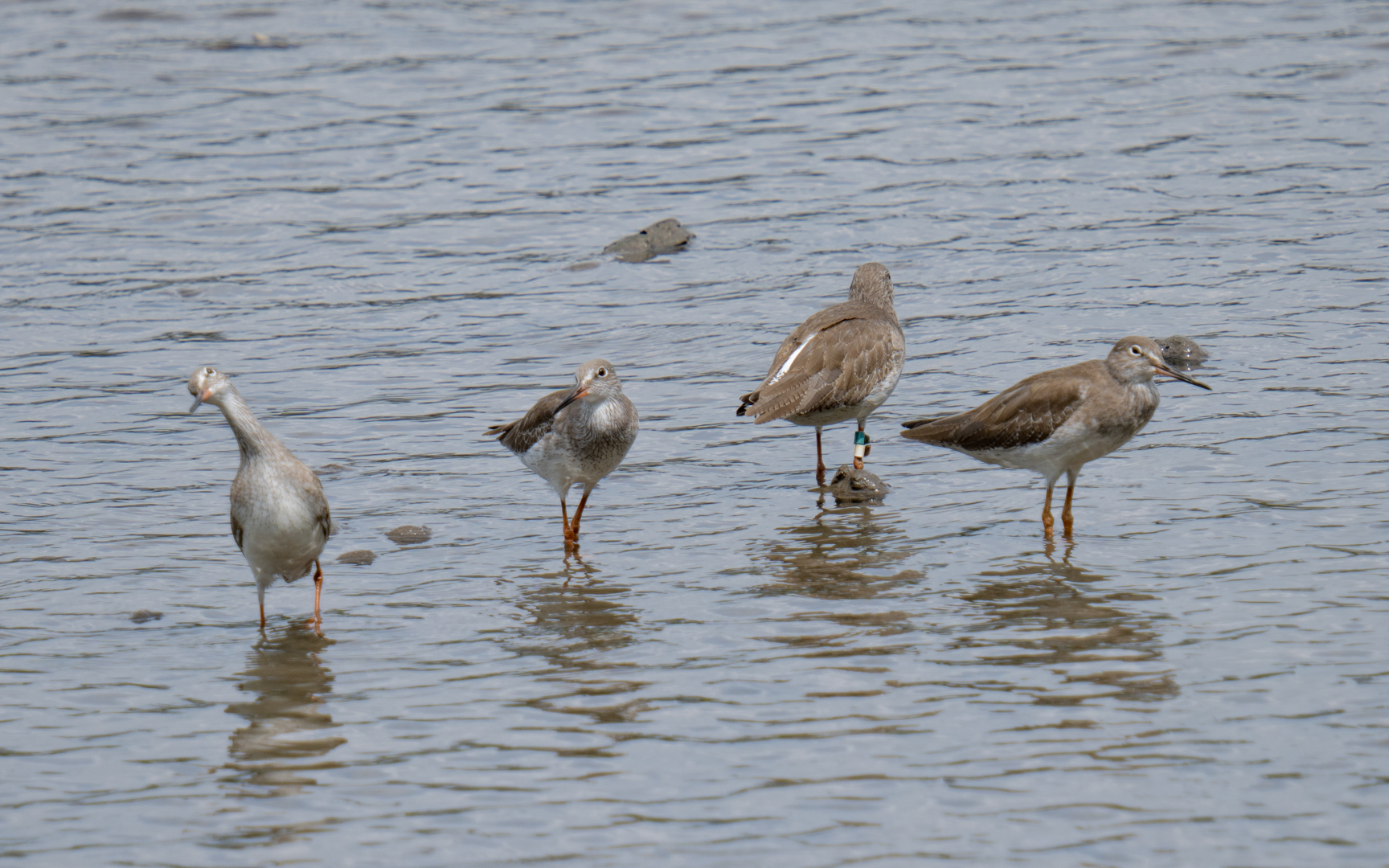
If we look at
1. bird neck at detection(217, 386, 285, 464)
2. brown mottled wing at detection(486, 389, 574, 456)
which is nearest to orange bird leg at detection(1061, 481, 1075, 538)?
brown mottled wing at detection(486, 389, 574, 456)

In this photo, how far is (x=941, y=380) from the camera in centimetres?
1352

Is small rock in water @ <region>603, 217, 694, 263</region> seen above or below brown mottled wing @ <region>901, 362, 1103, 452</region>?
above

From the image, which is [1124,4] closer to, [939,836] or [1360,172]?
[1360,172]

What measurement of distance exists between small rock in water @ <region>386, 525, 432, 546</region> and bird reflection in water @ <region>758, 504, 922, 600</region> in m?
2.42

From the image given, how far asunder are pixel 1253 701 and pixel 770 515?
13.8 feet

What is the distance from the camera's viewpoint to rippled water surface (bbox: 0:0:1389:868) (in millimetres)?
7020

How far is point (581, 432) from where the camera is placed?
10.4 m

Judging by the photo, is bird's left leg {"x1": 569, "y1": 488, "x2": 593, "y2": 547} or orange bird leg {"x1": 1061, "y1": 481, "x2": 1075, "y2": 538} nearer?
orange bird leg {"x1": 1061, "y1": 481, "x2": 1075, "y2": 538}

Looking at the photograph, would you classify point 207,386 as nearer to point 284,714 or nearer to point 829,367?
point 284,714

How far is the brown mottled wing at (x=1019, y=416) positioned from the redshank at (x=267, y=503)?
4.44m

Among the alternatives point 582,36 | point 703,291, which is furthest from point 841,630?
point 582,36

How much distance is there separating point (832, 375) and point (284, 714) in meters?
5.18

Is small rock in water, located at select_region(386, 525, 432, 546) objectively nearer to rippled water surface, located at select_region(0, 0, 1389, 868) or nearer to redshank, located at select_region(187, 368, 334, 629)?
rippled water surface, located at select_region(0, 0, 1389, 868)

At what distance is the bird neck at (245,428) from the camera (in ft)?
30.0
